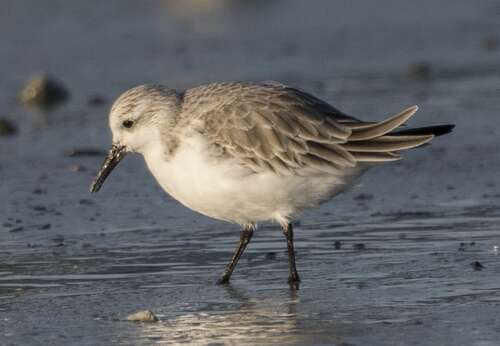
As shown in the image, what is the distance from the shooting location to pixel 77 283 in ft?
23.8

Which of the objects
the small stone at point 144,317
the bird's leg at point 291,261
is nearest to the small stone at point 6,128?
the bird's leg at point 291,261

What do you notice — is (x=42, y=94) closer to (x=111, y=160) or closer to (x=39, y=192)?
(x=39, y=192)

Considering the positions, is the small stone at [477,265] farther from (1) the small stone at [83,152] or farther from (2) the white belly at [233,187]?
(1) the small stone at [83,152]

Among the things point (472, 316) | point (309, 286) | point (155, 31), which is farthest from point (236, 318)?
point (155, 31)

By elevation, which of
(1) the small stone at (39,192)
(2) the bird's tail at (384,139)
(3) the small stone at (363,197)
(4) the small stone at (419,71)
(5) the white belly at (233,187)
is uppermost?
(2) the bird's tail at (384,139)

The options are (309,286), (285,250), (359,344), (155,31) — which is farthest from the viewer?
(155,31)

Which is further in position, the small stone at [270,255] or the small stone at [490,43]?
the small stone at [490,43]

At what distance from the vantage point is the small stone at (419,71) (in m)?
14.0

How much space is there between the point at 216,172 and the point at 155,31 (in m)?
9.80

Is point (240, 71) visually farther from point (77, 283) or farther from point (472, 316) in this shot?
point (472, 316)

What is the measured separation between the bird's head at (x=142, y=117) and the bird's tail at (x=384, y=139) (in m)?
1.08

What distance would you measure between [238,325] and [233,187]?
1103 millimetres

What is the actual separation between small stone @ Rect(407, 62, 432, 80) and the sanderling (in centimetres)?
656

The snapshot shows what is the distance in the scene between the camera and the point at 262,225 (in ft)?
29.1
